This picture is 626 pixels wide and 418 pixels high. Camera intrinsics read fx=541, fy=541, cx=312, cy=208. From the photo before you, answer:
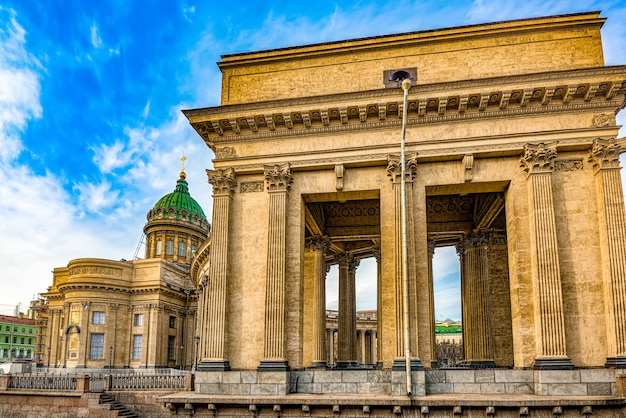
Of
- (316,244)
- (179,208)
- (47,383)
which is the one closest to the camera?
(47,383)

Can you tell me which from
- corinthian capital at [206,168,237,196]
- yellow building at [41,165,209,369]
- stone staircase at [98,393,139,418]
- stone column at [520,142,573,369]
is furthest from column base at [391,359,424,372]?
yellow building at [41,165,209,369]

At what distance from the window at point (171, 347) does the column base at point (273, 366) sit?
158 ft

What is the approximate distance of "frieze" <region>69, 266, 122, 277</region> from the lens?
59.1m

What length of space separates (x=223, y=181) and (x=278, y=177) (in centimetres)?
233

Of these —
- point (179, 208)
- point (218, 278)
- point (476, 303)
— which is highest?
point (179, 208)

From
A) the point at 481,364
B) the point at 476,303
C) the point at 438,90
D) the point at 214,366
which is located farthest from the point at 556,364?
the point at 214,366

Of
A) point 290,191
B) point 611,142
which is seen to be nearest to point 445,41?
point 611,142

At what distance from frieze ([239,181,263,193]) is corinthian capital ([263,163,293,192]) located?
24.0 inches

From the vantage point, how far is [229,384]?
2056cm

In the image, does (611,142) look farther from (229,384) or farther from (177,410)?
(177,410)

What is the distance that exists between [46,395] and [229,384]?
531 inches

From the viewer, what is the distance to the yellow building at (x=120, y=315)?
2286 inches

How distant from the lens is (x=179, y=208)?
84.0 meters

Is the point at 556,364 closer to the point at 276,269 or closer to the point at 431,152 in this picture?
the point at 431,152
